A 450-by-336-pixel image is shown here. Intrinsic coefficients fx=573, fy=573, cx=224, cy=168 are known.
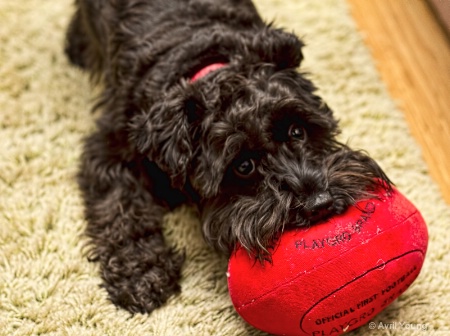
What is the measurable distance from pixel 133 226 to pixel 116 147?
32 centimetres

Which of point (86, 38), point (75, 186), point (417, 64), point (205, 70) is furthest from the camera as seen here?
point (86, 38)

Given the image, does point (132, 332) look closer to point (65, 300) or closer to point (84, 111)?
point (65, 300)

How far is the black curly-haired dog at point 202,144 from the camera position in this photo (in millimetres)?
1678

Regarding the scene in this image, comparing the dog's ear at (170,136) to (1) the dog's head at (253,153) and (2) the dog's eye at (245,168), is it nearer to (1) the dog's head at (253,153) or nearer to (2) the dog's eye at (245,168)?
(1) the dog's head at (253,153)

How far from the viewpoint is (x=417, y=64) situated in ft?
8.52

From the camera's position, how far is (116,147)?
2.17 metres

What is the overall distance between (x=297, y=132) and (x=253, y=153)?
17 centimetres

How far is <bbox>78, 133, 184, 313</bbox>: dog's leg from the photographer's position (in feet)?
6.27

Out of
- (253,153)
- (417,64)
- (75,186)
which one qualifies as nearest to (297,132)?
(253,153)

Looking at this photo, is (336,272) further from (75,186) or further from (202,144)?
(75,186)

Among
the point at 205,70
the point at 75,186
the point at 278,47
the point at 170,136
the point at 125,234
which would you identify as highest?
the point at 278,47

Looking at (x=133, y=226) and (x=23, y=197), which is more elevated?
(x=133, y=226)

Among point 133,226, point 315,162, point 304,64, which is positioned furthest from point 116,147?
point 304,64

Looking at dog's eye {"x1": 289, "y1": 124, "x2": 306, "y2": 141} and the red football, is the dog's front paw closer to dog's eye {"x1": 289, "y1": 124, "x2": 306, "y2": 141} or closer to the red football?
the red football
